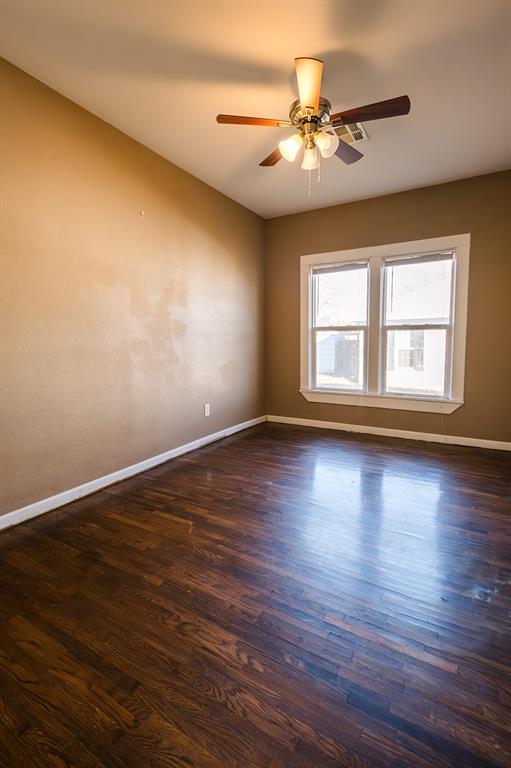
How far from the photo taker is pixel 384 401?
4.40 m

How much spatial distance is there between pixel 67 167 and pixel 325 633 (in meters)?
3.26

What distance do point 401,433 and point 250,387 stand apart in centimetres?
201

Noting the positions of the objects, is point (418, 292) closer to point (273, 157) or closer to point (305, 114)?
point (273, 157)

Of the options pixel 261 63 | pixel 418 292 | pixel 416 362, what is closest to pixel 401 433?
pixel 416 362

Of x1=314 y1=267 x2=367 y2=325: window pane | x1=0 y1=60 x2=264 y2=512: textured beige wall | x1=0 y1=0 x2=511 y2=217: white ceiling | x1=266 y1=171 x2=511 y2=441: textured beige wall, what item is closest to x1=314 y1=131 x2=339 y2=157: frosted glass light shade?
x1=0 y1=0 x2=511 y2=217: white ceiling

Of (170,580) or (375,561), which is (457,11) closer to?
(375,561)

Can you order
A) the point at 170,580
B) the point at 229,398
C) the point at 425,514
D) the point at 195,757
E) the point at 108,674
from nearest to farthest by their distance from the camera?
the point at 195,757 < the point at 108,674 < the point at 170,580 < the point at 425,514 < the point at 229,398

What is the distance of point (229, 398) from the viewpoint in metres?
4.48

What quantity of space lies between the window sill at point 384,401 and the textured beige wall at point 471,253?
71mm

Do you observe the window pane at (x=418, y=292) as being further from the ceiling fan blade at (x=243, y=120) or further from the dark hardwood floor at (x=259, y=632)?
the ceiling fan blade at (x=243, y=120)

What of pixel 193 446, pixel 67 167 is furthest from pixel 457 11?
pixel 193 446

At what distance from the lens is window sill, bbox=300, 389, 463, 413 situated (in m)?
4.07

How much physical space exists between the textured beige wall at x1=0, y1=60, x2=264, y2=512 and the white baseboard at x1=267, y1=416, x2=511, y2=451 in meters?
1.39

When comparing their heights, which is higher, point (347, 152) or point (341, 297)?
point (347, 152)
